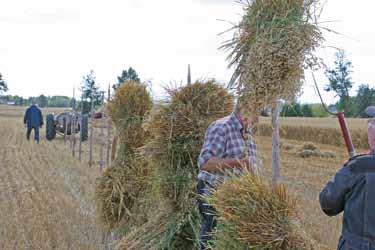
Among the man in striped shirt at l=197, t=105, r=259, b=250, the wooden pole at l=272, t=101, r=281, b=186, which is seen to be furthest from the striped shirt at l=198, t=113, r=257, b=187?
the wooden pole at l=272, t=101, r=281, b=186

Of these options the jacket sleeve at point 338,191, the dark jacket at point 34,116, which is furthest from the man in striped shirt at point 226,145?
the dark jacket at point 34,116

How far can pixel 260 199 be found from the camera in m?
2.88

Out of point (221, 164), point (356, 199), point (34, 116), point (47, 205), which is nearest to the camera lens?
point (356, 199)

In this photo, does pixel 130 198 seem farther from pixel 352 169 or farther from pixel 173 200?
pixel 352 169

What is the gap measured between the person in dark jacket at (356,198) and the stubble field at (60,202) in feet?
1.05

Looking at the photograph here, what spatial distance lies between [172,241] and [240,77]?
6.09 ft

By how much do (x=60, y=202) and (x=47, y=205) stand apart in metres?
0.25

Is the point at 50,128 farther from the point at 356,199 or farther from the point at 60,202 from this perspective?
the point at 356,199

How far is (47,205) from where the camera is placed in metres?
8.09

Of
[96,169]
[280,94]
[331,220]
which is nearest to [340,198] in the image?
[280,94]

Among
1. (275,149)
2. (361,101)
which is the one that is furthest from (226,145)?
(361,101)

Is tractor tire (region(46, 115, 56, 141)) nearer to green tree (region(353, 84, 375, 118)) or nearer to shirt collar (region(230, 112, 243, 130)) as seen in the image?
green tree (region(353, 84, 375, 118))

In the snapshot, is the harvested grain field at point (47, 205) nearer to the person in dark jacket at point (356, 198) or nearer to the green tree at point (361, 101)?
the green tree at point (361, 101)

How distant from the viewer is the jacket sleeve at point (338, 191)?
2729 millimetres
